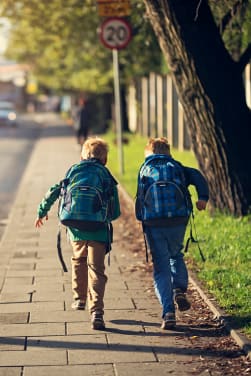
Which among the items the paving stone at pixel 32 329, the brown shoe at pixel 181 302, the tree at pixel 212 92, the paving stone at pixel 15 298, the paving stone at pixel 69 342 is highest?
the tree at pixel 212 92

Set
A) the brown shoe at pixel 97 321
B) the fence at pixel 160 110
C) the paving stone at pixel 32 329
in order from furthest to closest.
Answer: the fence at pixel 160 110 < the brown shoe at pixel 97 321 < the paving stone at pixel 32 329

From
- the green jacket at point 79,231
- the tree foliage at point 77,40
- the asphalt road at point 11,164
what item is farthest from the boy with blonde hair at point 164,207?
the tree foliage at point 77,40

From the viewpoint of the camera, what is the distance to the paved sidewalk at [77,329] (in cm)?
650

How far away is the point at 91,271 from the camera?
7855 millimetres

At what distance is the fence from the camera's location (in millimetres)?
29516

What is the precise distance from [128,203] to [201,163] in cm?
345

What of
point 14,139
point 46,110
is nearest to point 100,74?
point 14,139

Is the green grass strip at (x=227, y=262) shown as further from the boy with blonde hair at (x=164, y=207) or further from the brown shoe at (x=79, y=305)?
the brown shoe at (x=79, y=305)

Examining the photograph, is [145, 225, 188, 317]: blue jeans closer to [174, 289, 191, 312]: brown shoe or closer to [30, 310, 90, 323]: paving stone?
[174, 289, 191, 312]: brown shoe

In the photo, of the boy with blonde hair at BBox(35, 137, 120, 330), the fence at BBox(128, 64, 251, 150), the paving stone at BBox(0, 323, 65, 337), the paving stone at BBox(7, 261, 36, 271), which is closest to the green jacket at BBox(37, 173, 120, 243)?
the boy with blonde hair at BBox(35, 137, 120, 330)

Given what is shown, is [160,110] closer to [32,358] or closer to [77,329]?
[77,329]

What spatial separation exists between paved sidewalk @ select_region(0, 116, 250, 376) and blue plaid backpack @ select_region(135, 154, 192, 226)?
2.62 ft

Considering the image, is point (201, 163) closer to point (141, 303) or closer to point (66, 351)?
point (141, 303)

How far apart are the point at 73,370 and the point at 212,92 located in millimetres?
6633
